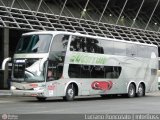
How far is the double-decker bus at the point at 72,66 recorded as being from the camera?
2406 centimetres

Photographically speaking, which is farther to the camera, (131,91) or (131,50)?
(131,91)

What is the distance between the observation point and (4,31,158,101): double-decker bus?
24.1 metres

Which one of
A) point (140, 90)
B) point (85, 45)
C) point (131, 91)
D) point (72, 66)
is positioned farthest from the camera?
Result: point (140, 90)

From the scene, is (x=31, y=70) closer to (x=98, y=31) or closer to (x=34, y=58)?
(x=34, y=58)

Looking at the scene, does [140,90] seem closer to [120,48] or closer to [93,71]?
[120,48]

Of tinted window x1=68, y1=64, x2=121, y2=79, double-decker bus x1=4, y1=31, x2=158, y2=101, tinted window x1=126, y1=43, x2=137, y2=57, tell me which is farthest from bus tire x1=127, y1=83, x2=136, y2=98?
tinted window x1=126, y1=43, x2=137, y2=57

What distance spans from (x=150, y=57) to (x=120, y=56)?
4.05 metres

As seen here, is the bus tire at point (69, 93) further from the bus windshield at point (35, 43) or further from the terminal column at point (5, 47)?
the terminal column at point (5, 47)

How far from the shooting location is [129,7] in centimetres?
4794

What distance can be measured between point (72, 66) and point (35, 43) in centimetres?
252

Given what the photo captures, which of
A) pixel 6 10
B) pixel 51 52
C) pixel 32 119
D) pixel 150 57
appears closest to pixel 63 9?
pixel 6 10

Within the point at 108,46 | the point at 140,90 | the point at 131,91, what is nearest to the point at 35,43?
the point at 108,46

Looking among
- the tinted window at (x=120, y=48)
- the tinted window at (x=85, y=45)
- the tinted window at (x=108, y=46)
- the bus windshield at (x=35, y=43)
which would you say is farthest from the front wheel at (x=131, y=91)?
the bus windshield at (x=35, y=43)

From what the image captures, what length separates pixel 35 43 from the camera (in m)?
24.5
